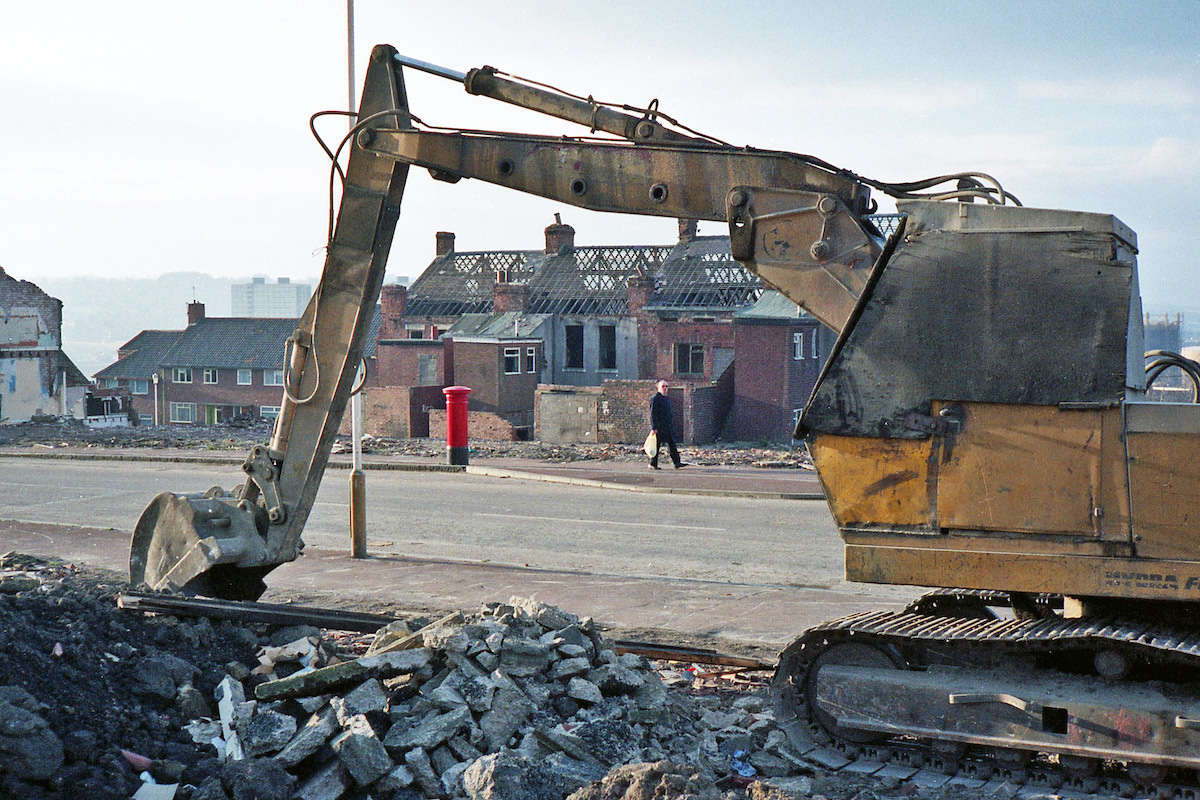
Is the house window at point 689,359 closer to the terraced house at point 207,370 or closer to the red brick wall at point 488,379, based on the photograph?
the red brick wall at point 488,379

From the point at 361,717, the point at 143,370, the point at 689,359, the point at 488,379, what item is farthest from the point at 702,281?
the point at 143,370

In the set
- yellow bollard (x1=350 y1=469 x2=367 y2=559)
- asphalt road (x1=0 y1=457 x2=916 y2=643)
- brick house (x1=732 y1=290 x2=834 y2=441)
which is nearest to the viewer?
asphalt road (x1=0 y1=457 x2=916 y2=643)

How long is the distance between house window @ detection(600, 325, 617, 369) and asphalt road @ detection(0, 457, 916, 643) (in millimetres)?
27839

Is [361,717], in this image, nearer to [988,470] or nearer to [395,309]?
[988,470]

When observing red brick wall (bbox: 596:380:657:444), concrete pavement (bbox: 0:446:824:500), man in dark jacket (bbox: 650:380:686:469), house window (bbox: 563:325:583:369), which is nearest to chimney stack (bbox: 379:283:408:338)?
house window (bbox: 563:325:583:369)

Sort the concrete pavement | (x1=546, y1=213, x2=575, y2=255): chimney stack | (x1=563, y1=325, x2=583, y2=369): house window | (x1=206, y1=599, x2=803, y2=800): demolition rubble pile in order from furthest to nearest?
(x1=546, y1=213, x2=575, y2=255): chimney stack < (x1=563, y1=325, x2=583, y2=369): house window < the concrete pavement < (x1=206, y1=599, x2=803, y2=800): demolition rubble pile

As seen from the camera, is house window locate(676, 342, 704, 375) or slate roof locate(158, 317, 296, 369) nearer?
house window locate(676, 342, 704, 375)

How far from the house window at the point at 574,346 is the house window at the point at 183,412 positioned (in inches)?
1357

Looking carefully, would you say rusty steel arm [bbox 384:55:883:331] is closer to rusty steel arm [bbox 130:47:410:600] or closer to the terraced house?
rusty steel arm [bbox 130:47:410:600]

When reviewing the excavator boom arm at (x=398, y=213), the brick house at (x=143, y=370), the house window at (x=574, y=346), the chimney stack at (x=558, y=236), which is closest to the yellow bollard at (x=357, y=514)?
the excavator boom arm at (x=398, y=213)

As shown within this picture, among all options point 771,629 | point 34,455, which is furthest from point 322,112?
point 34,455

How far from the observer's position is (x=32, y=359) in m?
40.9

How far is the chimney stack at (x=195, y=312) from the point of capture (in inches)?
2965

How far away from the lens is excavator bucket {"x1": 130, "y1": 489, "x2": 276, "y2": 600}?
332 inches
